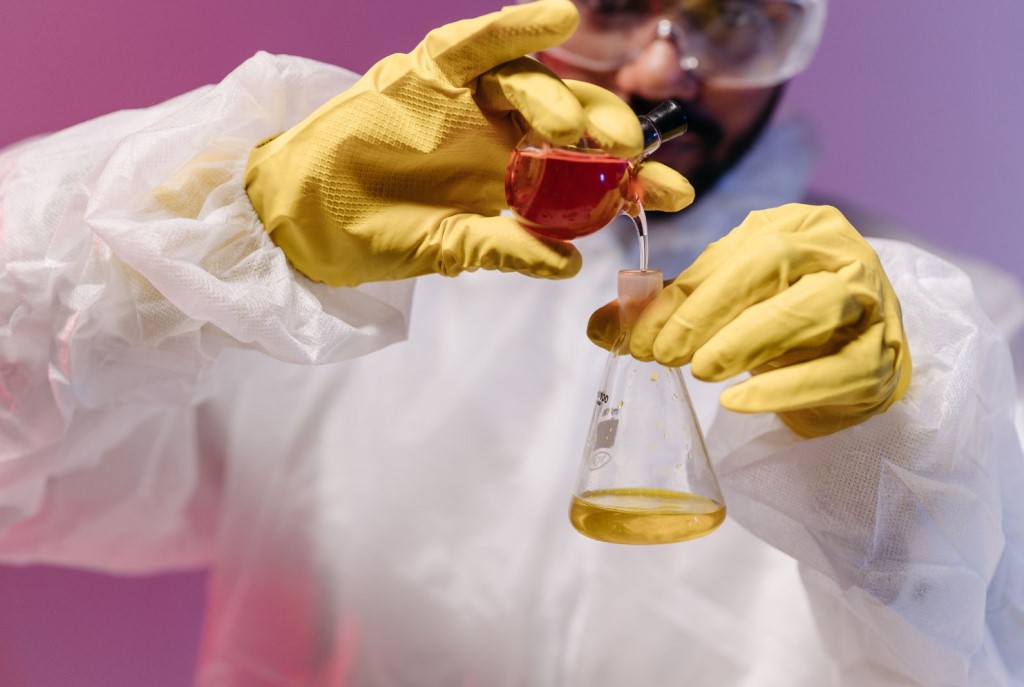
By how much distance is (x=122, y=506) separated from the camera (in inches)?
56.3

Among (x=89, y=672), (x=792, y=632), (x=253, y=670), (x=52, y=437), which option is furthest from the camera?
(x=89, y=672)

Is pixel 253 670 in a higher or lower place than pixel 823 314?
lower

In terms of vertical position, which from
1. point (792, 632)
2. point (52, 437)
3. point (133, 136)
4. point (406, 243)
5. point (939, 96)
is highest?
point (133, 136)

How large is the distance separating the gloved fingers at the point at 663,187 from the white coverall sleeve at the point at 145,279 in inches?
15.0

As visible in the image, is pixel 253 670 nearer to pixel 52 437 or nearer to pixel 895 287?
pixel 52 437

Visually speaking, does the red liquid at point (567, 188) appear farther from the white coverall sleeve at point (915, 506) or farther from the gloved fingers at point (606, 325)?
the white coverall sleeve at point (915, 506)

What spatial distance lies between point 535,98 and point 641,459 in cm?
38

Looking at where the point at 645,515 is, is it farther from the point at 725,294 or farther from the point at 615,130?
the point at 615,130

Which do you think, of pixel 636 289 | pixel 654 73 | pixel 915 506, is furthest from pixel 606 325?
pixel 654 73

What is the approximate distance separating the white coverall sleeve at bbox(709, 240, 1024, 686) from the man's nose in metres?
0.67

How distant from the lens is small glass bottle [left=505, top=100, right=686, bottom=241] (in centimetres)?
85

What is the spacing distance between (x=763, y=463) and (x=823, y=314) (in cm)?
31

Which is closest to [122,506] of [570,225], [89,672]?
[89,672]

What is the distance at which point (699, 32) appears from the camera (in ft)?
5.36
